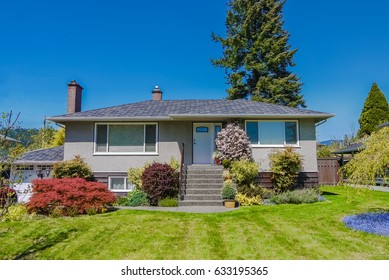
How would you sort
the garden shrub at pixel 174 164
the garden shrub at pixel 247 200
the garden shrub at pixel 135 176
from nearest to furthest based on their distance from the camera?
the garden shrub at pixel 247 200 → the garden shrub at pixel 135 176 → the garden shrub at pixel 174 164

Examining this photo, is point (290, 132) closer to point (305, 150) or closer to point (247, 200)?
point (305, 150)

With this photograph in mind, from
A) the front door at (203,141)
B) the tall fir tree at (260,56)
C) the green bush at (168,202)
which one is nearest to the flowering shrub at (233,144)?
the front door at (203,141)

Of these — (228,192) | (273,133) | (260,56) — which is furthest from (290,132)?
(260,56)

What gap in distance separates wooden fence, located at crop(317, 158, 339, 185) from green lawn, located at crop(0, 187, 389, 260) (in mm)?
10818

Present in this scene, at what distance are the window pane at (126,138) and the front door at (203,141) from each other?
2.71 metres

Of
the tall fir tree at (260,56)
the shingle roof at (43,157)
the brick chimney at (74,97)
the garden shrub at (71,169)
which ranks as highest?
the tall fir tree at (260,56)

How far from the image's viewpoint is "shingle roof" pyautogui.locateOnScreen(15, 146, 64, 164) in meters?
14.4

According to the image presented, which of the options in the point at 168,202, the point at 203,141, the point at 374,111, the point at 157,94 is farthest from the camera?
the point at 374,111

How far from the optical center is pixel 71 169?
12562 millimetres

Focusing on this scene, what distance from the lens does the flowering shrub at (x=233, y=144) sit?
1276 centimetres

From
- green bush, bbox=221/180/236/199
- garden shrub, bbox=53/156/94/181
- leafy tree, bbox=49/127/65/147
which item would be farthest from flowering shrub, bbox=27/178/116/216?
leafy tree, bbox=49/127/65/147

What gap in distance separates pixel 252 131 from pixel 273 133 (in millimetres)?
1017

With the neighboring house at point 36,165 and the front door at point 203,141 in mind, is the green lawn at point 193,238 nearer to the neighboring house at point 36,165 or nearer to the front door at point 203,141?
the front door at point 203,141
